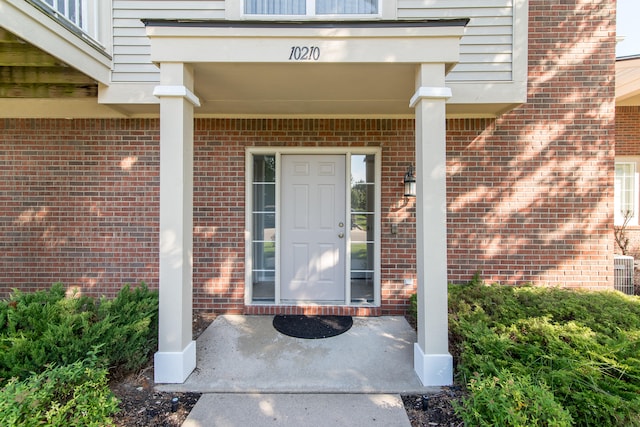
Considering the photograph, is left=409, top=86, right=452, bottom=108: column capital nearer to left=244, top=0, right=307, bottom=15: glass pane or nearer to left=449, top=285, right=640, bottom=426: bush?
left=244, top=0, right=307, bottom=15: glass pane

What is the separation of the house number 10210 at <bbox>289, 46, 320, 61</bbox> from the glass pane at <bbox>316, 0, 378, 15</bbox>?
4.24ft

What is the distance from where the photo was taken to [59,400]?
81.2 inches

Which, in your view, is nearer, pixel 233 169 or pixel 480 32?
pixel 480 32

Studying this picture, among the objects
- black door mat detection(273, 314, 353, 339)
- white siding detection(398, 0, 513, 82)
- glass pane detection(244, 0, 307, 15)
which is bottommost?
black door mat detection(273, 314, 353, 339)

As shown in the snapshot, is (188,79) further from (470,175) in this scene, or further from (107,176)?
(470,175)

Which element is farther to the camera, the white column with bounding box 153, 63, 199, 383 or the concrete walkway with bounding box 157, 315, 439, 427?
the white column with bounding box 153, 63, 199, 383

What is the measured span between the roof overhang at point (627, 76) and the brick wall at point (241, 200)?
2398mm

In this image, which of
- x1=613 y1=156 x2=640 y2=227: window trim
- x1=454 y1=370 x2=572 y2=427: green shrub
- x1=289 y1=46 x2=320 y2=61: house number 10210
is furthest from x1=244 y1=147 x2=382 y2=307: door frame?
x1=613 y1=156 x2=640 y2=227: window trim

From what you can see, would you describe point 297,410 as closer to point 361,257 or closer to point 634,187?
point 361,257

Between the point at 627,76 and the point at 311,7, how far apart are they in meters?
5.56

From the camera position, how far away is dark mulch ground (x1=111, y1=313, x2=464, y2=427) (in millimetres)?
2426

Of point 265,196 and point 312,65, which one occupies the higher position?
point 312,65

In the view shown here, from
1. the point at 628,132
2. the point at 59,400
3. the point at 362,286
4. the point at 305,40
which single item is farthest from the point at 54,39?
the point at 628,132

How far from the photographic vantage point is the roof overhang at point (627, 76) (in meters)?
5.34
